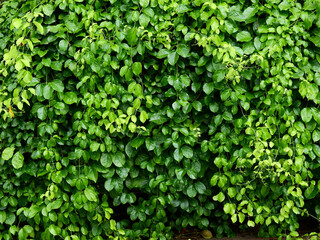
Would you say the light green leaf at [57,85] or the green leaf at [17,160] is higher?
the light green leaf at [57,85]

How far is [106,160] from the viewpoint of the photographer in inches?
113

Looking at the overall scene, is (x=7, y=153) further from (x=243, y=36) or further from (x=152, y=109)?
(x=243, y=36)

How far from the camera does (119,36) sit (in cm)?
273

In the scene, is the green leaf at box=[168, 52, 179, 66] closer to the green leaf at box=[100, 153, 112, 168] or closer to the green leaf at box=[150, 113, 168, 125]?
the green leaf at box=[150, 113, 168, 125]

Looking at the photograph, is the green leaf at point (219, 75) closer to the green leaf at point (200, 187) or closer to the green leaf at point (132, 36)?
the green leaf at point (132, 36)

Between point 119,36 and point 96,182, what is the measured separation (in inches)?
45.6

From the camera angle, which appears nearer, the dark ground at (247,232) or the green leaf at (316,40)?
the green leaf at (316,40)

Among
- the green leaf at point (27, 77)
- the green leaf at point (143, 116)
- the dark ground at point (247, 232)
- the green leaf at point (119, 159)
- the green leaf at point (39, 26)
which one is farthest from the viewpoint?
the dark ground at point (247, 232)

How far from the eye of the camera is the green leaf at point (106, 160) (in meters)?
2.86

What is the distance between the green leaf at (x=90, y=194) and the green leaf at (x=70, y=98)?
67cm

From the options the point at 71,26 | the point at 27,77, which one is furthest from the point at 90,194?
the point at 71,26

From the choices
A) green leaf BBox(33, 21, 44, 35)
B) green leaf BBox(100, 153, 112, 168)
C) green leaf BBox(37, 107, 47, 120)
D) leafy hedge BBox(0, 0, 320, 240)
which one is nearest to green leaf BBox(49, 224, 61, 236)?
leafy hedge BBox(0, 0, 320, 240)

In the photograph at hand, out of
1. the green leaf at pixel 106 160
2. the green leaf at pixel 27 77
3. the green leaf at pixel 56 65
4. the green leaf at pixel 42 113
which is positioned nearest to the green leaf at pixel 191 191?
the green leaf at pixel 106 160

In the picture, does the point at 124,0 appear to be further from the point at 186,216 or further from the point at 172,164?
the point at 186,216
